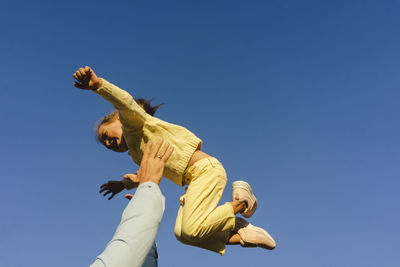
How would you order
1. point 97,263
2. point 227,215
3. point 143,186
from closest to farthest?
point 97,263
point 143,186
point 227,215

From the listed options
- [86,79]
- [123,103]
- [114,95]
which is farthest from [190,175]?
[86,79]

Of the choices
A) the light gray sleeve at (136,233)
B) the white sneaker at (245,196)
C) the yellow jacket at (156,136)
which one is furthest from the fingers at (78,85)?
the light gray sleeve at (136,233)

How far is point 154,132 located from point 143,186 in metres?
2.49

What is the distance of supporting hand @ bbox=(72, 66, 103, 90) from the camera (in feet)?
10.8

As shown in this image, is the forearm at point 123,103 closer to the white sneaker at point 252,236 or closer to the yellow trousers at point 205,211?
the yellow trousers at point 205,211

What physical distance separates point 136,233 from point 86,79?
2395 mm

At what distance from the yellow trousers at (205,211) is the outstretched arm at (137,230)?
68.9 inches

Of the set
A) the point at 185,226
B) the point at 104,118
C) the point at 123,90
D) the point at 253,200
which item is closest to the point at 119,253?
the point at 185,226

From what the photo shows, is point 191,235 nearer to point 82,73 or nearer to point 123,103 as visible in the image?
point 123,103

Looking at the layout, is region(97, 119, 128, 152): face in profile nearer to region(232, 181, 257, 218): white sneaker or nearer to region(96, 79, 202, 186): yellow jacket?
region(96, 79, 202, 186): yellow jacket

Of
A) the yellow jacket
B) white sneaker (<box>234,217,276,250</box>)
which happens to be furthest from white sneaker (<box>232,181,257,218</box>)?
the yellow jacket

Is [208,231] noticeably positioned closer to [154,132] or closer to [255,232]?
[255,232]

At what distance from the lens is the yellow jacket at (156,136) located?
3760mm

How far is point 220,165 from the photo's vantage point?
384 centimetres
